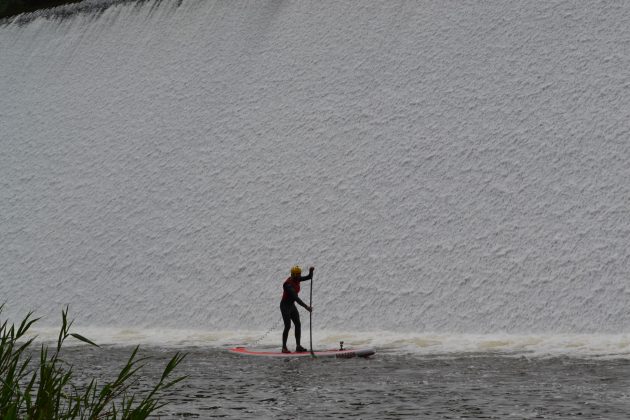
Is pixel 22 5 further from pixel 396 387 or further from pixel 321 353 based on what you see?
pixel 396 387

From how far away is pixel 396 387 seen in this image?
9750mm

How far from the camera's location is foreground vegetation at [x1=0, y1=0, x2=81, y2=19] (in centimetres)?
3075

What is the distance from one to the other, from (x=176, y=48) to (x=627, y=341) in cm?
1494

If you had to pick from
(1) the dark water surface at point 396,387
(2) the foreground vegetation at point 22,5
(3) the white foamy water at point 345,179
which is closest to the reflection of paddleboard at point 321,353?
(1) the dark water surface at point 396,387

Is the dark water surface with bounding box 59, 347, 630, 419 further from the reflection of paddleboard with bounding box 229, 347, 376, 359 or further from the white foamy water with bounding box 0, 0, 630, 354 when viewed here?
the white foamy water with bounding box 0, 0, 630, 354

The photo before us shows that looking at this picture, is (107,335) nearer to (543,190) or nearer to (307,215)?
(307,215)

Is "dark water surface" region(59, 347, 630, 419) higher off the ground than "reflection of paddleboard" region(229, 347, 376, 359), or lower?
lower

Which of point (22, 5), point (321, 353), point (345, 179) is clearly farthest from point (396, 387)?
point (22, 5)

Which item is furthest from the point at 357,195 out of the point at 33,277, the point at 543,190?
the point at 33,277

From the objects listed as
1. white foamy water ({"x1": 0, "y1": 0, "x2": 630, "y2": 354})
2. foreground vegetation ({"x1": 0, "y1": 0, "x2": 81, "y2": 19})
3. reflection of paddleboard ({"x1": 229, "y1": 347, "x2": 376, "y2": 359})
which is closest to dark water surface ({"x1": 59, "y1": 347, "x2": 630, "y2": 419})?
reflection of paddleboard ({"x1": 229, "y1": 347, "x2": 376, "y2": 359})

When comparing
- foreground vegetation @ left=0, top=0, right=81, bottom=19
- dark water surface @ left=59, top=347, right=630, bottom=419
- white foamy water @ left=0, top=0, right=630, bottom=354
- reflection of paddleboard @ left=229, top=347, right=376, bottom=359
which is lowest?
dark water surface @ left=59, top=347, right=630, bottom=419

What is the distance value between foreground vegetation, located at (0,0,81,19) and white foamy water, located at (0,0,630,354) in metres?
6.46

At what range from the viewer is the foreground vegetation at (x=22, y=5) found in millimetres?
30753

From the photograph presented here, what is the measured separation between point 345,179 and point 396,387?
337 inches
